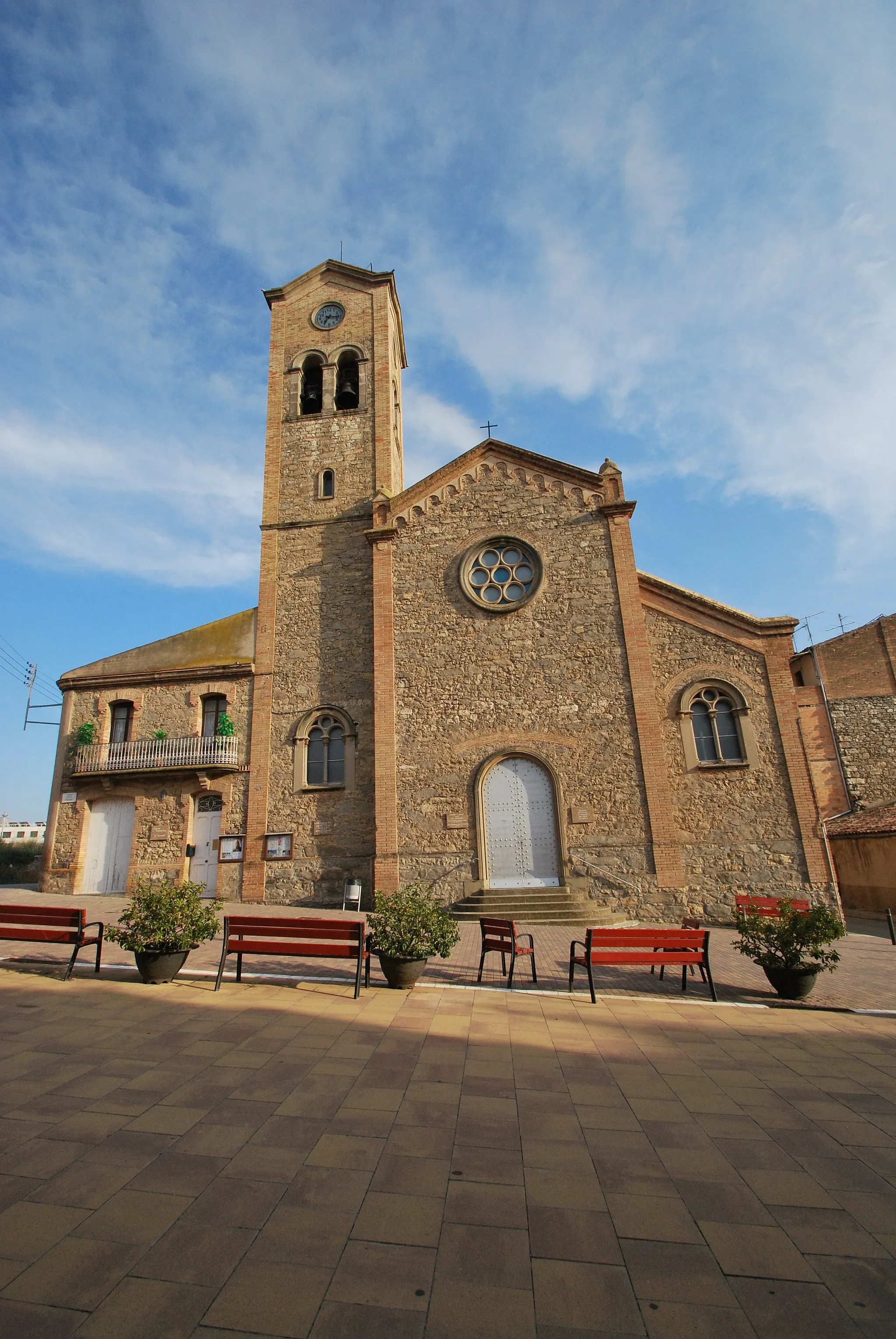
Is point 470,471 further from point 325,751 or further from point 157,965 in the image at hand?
point 157,965

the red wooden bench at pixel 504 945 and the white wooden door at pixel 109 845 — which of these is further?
the white wooden door at pixel 109 845

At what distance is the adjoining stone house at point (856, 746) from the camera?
19.3m

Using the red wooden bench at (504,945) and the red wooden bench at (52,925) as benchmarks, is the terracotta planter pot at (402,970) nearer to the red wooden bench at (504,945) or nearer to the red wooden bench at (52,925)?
the red wooden bench at (504,945)

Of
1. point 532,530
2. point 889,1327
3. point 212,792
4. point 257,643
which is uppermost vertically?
point 532,530

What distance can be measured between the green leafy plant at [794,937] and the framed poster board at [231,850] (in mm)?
13272

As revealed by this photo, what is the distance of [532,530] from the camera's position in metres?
18.1

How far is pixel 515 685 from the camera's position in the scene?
1688 cm

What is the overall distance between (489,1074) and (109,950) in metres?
7.72

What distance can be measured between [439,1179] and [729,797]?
13816mm

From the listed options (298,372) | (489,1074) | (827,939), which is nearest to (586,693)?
(827,939)

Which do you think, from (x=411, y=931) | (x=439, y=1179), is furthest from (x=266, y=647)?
(x=439, y=1179)

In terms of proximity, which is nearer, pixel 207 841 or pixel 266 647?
pixel 207 841

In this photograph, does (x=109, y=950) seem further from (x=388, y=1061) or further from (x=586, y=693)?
(x=586, y=693)

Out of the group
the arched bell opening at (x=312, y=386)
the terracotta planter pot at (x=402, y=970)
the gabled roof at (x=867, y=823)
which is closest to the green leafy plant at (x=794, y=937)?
the terracotta planter pot at (x=402, y=970)
